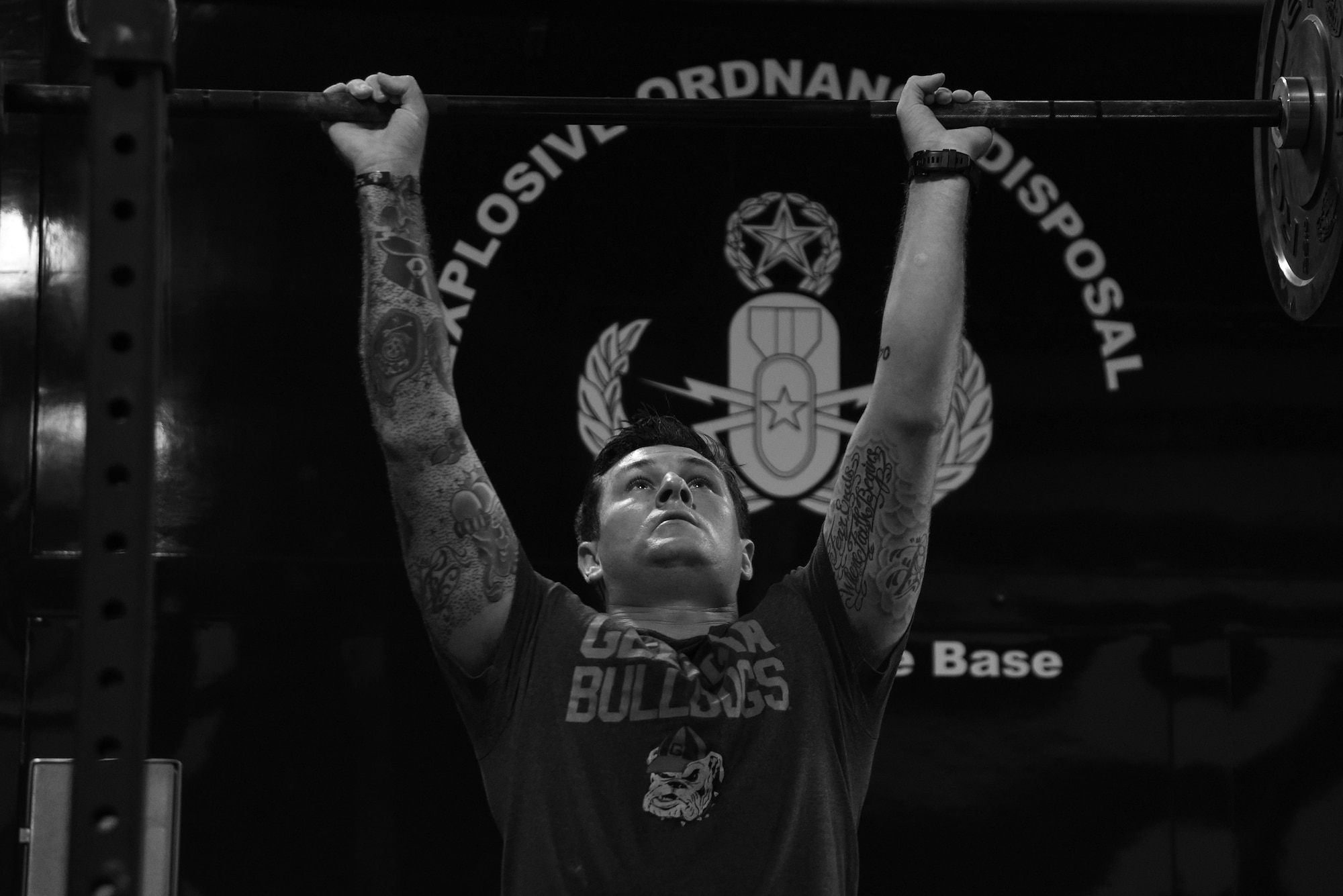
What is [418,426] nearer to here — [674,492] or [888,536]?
[674,492]

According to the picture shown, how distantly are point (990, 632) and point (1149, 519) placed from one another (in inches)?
16.8

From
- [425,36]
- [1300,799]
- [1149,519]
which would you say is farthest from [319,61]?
[1300,799]

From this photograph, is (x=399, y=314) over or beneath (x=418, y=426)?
over

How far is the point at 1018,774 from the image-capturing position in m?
3.38

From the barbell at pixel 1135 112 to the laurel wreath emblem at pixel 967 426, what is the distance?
1.02 m

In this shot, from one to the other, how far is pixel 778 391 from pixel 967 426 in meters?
0.42

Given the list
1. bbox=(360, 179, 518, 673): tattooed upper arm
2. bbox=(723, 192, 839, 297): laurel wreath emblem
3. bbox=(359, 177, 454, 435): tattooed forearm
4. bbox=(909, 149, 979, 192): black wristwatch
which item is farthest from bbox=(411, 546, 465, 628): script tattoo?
bbox=(723, 192, 839, 297): laurel wreath emblem

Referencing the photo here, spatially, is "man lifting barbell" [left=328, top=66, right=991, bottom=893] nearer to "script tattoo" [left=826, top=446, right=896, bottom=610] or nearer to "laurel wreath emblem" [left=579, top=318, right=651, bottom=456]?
"script tattoo" [left=826, top=446, right=896, bottom=610]

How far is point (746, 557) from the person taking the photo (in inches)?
101

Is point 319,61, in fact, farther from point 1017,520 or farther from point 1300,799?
point 1300,799

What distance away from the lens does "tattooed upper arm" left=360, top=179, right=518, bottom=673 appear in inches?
83.4

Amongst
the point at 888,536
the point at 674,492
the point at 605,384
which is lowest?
the point at 888,536

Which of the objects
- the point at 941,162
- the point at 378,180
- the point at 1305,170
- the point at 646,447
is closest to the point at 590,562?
the point at 646,447

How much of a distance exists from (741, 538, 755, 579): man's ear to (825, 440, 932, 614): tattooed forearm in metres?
0.37
